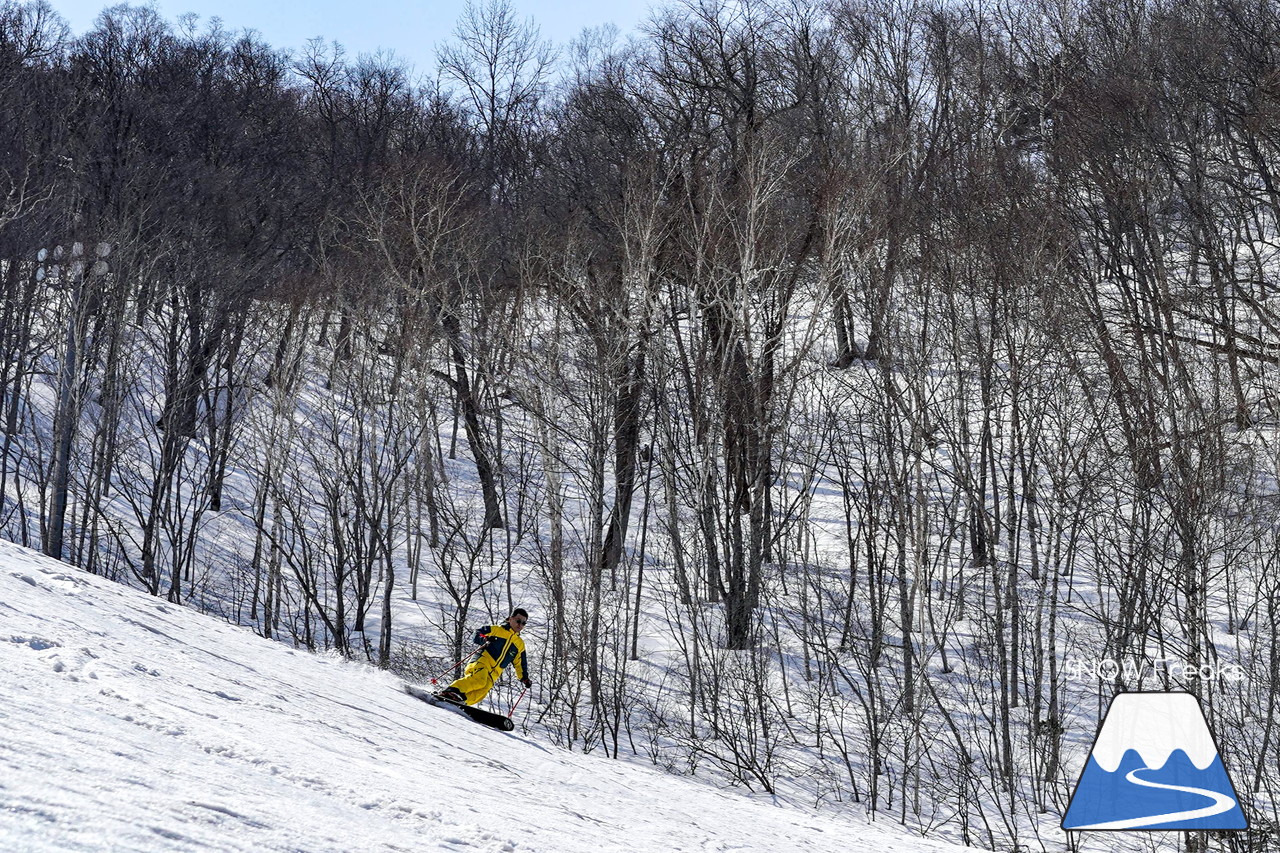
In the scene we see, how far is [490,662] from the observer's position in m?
12.3

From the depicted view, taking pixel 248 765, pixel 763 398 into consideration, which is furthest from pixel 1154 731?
pixel 763 398

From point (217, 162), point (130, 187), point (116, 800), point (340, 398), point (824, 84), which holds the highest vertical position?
point (824, 84)

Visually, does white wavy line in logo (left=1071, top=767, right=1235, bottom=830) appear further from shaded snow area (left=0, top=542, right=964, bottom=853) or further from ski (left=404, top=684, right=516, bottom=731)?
ski (left=404, top=684, right=516, bottom=731)

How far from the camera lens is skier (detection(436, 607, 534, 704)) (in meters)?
12.0

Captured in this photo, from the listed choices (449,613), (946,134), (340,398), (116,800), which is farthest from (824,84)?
(116,800)

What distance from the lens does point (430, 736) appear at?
300 inches

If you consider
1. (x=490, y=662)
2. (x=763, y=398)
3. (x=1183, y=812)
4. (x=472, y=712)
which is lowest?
(x=1183, y=812)

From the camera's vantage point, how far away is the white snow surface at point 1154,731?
908 cm

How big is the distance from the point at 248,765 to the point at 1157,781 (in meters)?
6.97

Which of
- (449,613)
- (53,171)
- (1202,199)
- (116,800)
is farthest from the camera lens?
(53,171)

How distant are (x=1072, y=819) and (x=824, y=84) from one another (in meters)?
27.6

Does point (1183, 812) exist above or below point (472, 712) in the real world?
below

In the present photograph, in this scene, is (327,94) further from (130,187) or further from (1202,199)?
(1202,199)

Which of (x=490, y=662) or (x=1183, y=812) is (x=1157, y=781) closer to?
(x=1183, y=812)
